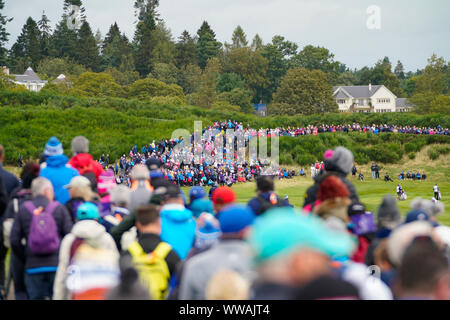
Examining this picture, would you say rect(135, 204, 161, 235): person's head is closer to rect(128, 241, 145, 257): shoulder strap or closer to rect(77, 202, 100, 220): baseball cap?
rect(128, 241, 145, 257): shoulder strap

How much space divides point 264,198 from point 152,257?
9.62ft

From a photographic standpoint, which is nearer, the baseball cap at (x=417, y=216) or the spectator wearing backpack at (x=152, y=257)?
the spectator wearing backpack at (x=152, y=257)

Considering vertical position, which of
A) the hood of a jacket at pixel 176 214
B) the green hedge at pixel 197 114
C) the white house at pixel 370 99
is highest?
the white house at pixel 370 99

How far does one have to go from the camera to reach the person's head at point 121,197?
876cm

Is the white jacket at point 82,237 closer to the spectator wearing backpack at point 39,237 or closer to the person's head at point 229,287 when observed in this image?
the spectator wearing backpack at point 39,237

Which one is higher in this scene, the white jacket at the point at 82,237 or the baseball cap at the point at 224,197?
the baseball cap at the point at 224,197

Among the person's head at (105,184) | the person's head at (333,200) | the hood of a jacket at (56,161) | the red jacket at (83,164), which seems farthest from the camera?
the red jacket at (83,164)

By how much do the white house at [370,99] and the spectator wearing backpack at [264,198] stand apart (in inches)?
4866

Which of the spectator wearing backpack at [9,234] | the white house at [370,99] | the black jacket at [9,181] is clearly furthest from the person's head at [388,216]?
the white house at [370,99]

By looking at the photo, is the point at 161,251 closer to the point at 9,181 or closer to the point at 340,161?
the point at 340,161

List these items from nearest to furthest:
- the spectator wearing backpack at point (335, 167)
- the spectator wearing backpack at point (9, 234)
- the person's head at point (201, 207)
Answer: the spectator wearing backpack at point (9, 234) → the person's head at point (201, 207) → the spectator wearing backpack at point (335, 167)

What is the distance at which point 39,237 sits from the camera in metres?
7.60

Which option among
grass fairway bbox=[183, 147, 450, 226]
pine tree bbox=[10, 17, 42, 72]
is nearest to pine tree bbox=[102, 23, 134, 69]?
pine tree bbox=[10, 17, 42, 72]

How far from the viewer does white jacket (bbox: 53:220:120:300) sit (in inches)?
265
